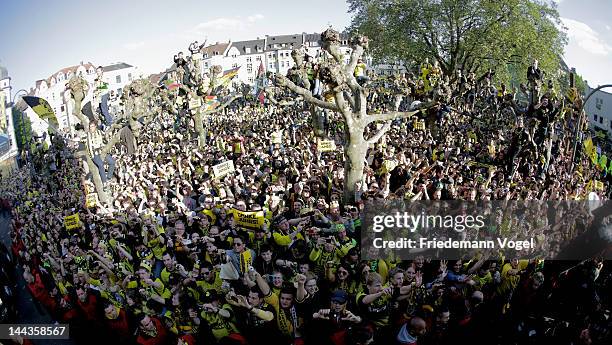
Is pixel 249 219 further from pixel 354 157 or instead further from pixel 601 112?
pixel 601 112

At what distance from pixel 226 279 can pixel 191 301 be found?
0.56 meters

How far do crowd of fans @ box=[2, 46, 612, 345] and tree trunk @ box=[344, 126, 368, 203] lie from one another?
0.71ft

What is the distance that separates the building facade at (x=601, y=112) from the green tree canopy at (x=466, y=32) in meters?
A: 13.8

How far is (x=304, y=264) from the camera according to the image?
5.92 metres

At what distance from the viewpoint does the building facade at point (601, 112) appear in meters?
37.0

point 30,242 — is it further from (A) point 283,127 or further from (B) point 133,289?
(A) point 283,127

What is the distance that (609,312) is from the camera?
409cm

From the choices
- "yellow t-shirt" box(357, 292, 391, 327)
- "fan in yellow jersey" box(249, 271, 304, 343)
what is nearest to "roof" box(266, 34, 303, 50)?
"fan in yellow jersey" box(249, 271, 304, 343)

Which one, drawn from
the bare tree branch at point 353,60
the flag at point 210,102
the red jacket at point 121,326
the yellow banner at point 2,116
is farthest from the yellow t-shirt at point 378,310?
the yellow banner at point 2,116

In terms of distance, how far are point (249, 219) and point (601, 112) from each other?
42347mm

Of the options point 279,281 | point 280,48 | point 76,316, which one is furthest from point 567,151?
point 280,48

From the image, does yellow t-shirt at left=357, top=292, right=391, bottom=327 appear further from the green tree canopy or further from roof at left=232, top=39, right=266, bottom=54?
roof at left=232, top=39, right=266, bottom=54

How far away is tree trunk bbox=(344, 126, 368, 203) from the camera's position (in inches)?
350

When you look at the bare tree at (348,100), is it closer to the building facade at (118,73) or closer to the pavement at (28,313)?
the pavement at (28,313)
